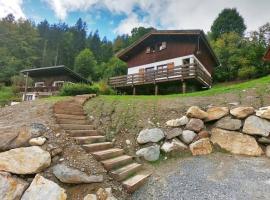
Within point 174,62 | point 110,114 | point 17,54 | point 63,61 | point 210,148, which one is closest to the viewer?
point 210,148

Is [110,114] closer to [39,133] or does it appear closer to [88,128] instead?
[88,128]

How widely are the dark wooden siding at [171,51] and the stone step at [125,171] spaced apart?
1620 cm

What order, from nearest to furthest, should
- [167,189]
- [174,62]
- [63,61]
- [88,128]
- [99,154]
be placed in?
[167,189]
[99,154]
[88,128]
[174,62]
[63,61]

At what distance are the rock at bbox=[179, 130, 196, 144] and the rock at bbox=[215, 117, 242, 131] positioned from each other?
926 millimetres

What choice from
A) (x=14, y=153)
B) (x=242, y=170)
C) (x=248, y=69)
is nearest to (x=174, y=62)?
(x=248, y=69)

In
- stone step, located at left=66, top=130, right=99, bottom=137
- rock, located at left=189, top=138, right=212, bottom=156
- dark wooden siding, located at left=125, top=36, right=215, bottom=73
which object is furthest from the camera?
dark wooden siding, located at left=125, top=36, right=215, bottom=73

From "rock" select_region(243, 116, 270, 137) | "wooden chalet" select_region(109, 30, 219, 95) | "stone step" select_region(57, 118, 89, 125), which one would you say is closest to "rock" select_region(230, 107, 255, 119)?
"rock" select_region(243, 116, 270, 137)

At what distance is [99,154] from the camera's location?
5512mm

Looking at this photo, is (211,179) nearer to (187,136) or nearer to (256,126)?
(187,136)

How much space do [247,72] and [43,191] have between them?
99.5ft

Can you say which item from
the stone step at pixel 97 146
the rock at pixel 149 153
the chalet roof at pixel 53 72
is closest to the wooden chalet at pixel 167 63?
the chalet roof at pixel 53 72

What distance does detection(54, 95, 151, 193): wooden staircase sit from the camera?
5129 millimetres

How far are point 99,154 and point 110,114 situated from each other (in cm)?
Answer: 292

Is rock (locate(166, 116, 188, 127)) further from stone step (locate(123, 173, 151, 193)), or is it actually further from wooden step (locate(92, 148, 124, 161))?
stone step (locate(123, 173, 151, 193))
